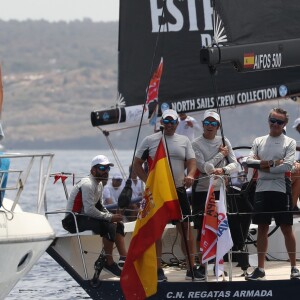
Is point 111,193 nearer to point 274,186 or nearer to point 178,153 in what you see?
point 178,153

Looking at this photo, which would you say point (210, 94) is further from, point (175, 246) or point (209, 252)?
point (209, 252)

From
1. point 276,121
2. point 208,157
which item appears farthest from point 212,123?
point 276,121

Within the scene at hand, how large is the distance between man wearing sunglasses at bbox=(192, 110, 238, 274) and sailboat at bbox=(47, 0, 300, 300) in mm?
592

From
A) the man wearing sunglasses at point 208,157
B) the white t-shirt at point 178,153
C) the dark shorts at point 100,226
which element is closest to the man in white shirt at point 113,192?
the dark shorts at point 100,226

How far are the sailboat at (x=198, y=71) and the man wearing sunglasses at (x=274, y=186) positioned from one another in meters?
0.39

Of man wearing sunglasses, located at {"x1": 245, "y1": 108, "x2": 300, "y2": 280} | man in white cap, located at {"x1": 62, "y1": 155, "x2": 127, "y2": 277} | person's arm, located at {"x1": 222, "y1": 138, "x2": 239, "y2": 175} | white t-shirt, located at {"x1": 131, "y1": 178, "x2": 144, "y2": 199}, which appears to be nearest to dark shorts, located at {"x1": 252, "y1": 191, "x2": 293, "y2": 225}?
man wearing sunglasses, located at {"x1": 245, "y1": 108, "x2": 300, "y2": 280}

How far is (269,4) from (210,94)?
5.93 feet

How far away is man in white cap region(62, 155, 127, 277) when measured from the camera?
1509 centimetres

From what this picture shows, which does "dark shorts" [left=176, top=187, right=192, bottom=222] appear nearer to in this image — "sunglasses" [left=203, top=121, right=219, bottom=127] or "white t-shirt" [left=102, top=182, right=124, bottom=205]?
"sunglasses" [left=203, top=121, right=219, bottom=127]

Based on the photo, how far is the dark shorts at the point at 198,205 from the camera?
1515 cm

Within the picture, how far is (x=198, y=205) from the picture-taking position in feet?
49.9

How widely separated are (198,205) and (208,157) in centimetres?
54

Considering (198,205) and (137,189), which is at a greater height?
(198,205)

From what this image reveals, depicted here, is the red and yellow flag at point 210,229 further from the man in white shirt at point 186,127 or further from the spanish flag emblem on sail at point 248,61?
the man in white shirt at point 186,127
